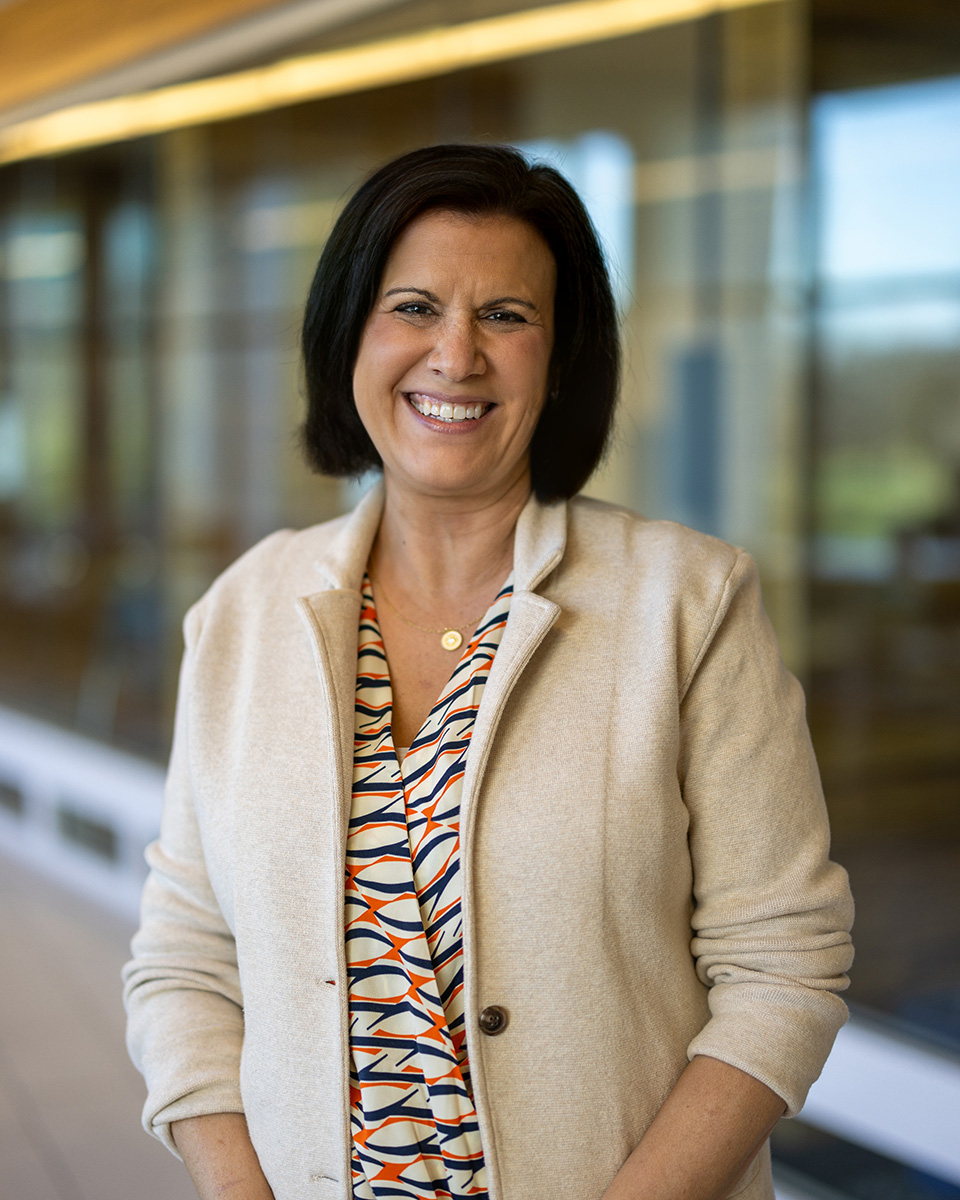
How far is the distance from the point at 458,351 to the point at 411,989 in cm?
79

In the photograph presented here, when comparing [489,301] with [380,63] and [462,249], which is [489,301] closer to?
[462,249]

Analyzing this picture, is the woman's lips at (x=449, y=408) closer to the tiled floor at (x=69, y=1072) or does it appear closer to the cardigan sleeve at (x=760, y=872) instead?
the cardigan sleeve at (x=760, y=872)

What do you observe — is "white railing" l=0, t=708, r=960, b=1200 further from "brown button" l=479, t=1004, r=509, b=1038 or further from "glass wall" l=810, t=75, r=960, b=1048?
"brown button" l=479, t=1004, r=509, b=1038

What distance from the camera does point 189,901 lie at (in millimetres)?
1818

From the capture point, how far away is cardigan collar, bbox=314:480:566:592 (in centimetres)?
170

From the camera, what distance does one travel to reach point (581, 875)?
1.51m

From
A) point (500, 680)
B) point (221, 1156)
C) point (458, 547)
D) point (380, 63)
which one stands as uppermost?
point (380, 63)

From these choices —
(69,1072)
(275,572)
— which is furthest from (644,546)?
(69,1072)

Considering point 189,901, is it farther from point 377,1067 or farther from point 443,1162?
point 443,1162

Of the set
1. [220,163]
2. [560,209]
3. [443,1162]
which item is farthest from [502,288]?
[220,163]

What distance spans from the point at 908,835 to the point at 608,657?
3994mm

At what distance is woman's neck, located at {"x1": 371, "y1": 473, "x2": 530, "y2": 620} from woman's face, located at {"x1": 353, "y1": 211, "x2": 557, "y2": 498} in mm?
54

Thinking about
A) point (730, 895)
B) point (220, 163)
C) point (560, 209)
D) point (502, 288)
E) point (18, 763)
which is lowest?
point (18, 763)

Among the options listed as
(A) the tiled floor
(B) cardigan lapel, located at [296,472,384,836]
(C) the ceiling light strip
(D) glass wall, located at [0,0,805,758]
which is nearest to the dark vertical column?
(D) glass wall, located at [0,0,805,758]
